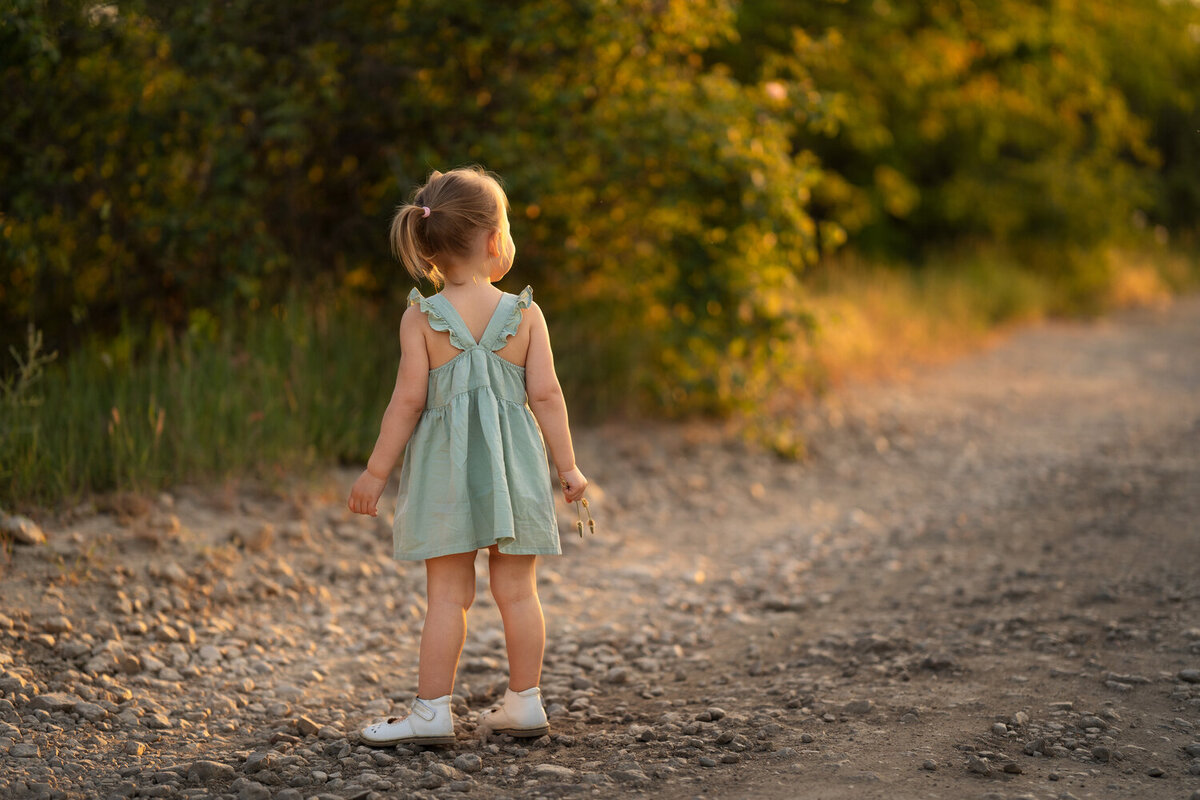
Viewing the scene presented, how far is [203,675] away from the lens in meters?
3.83

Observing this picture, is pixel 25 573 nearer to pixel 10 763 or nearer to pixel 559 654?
pixel 10 763

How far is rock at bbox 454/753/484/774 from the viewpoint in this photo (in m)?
3.11

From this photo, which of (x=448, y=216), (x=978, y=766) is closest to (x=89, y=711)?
(x=448, y=216)

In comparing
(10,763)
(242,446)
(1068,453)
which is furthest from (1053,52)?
(10,763)

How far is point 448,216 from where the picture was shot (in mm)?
3213

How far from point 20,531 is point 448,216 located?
7.56 feet

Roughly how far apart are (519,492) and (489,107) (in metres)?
3.74

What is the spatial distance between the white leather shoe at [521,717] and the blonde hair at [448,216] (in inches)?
52.3

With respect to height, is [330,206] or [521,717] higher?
[330,206]

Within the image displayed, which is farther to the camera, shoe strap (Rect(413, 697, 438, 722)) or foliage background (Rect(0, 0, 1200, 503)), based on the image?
foliage background (Rect(0, 0, 1200, 503))

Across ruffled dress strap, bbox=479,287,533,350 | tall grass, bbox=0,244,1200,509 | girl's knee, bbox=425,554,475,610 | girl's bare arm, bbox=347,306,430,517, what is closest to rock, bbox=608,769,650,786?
girl's knee, bbox=425,554,475,610

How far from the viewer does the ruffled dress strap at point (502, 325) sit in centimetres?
328

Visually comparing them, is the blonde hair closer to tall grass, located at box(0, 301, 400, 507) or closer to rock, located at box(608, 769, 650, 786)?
rock, located at box(608, 769, 650, 786)

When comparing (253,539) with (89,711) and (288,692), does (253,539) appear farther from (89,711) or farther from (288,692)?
(89,711)
